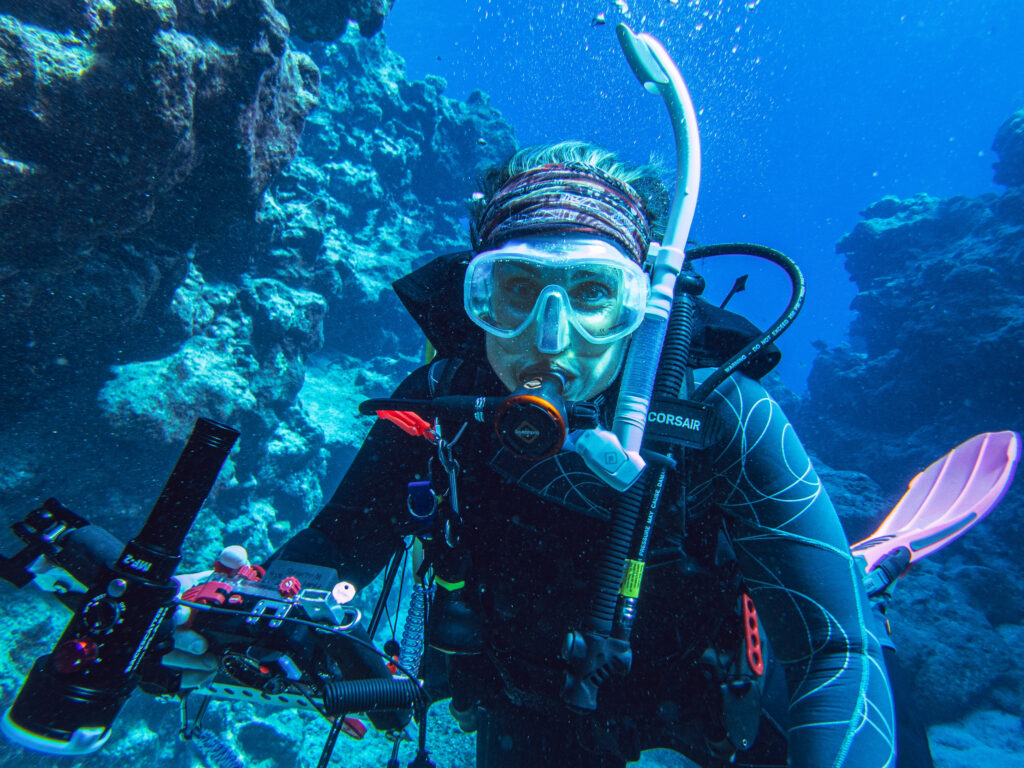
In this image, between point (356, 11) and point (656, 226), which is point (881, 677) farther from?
point (356, 11)

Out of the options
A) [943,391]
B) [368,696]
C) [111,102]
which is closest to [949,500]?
[368,696]

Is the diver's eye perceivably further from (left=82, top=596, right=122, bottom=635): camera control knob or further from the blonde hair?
(left=82, top=596, right=122, bottom=635): camera control knob

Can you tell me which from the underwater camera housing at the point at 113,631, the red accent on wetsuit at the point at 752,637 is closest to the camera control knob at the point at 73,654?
the underwater camera housing at the point at 113,631

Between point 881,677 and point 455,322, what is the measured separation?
220cm

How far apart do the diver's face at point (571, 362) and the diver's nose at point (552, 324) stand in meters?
0.04

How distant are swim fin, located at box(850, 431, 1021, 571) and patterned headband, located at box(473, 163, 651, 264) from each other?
358 cm

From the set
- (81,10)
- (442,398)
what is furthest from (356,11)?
(442,398)

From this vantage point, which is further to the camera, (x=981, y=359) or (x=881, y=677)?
(x=981, y=359)

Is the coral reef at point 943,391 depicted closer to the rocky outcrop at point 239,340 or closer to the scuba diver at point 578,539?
the scuba diver at point 578,539

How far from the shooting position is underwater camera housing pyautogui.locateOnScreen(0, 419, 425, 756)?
100 centimetres

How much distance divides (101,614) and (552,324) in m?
1.53

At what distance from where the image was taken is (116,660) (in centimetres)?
104

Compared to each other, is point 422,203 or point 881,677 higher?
point 422,203

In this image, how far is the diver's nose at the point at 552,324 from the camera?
1710 millimetres
